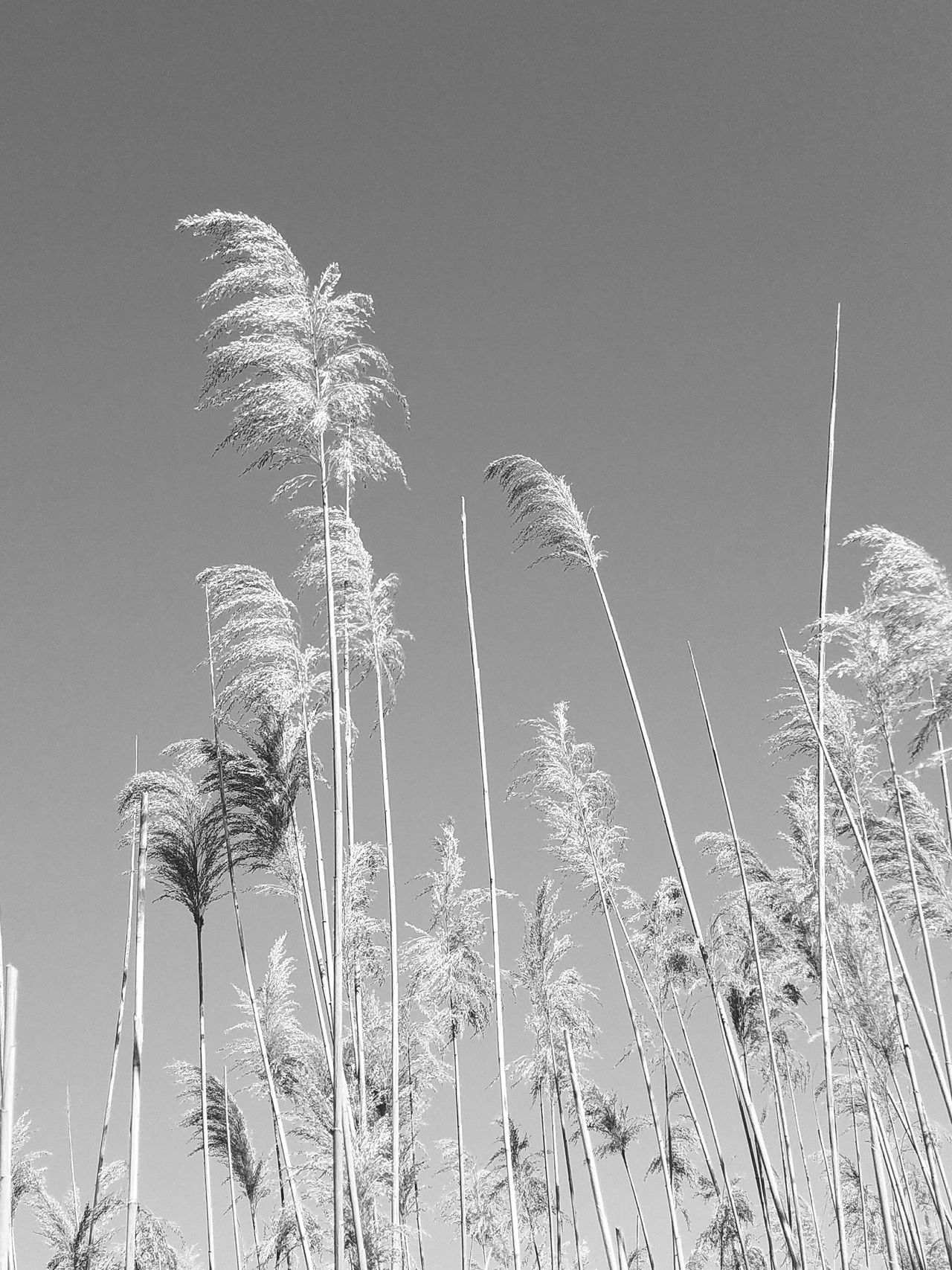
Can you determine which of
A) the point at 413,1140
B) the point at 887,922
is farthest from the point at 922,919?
the point at 413,1140

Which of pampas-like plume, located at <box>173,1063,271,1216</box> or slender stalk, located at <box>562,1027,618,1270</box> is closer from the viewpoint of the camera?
slender stalk, located at <box>562,1027,618,1270</box>

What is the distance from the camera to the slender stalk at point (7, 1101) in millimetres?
3031

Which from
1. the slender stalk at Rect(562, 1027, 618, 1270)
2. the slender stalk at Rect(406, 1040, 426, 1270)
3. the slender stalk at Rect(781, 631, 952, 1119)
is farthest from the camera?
the slender stalk at Rect(406, 1040, 426, 1270)

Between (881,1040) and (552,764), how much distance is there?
285 cm

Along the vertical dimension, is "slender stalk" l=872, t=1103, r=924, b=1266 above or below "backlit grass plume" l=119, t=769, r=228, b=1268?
below

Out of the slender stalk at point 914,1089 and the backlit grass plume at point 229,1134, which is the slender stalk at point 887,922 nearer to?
the slender stalk at point 914,1089

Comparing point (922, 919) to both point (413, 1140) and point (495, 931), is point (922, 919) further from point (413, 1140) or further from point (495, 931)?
point (413, 1140)

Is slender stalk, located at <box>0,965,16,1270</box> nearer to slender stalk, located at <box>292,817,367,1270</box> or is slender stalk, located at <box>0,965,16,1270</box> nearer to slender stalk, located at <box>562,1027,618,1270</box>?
slender stalk, located at <box>292,817,367,1270</box>

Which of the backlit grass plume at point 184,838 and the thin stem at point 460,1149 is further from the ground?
the backlit grass plume at point 184,838

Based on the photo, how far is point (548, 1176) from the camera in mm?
9477

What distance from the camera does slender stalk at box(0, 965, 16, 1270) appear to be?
3031 mm

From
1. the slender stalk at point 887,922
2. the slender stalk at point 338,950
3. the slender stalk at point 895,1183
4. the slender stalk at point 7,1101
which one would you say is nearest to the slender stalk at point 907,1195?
the slender stalk at point 895,1183

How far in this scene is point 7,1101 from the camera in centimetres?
314

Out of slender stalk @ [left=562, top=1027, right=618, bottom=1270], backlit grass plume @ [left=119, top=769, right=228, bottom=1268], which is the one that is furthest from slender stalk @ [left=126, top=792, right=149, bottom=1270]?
slender stalk @ [left=562, top=1027, right=618, bottom=1270]
